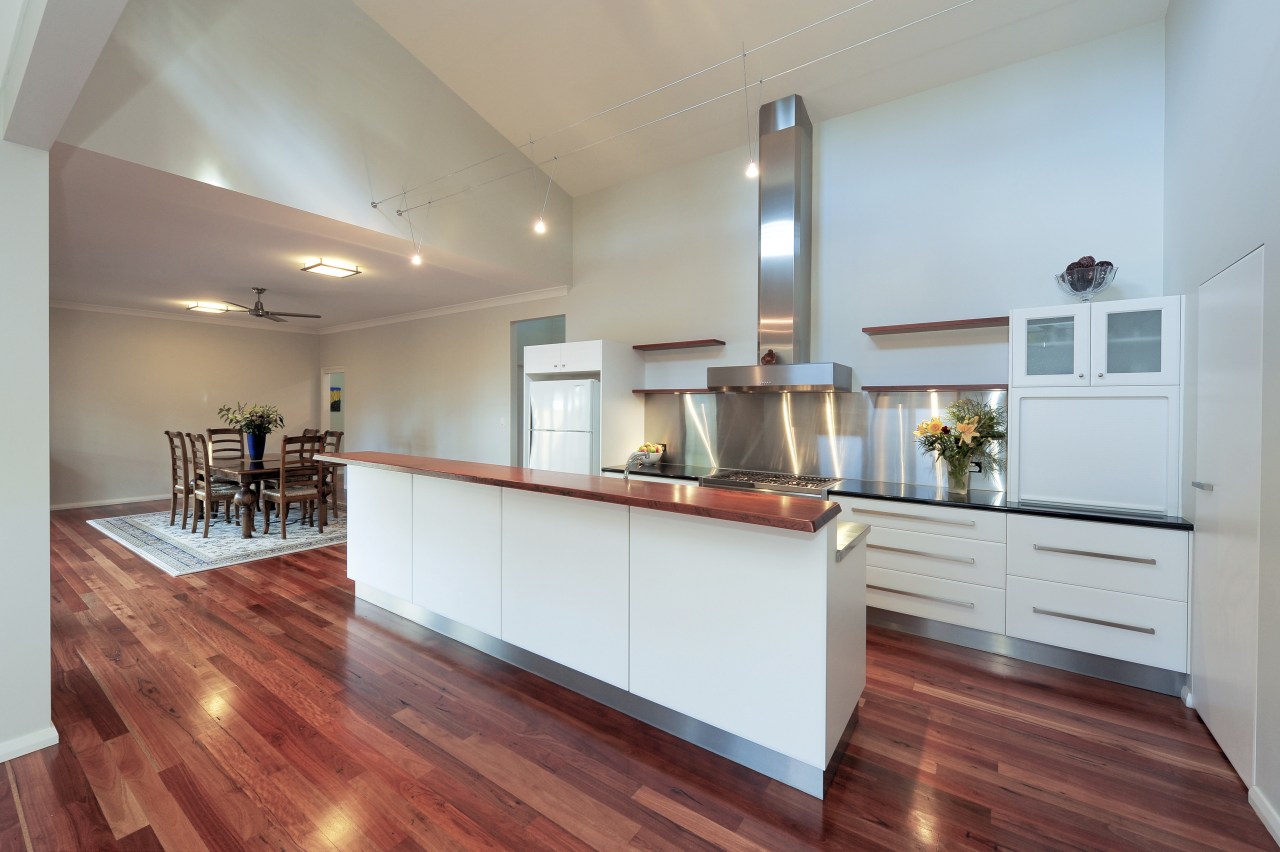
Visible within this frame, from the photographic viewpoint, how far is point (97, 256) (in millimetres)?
4527

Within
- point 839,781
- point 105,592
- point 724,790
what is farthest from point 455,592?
point 105,592

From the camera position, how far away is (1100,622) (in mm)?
2512

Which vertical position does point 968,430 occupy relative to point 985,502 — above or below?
Result: above

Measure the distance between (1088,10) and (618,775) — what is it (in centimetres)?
452

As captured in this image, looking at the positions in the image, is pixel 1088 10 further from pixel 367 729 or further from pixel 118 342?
pixel 118 342

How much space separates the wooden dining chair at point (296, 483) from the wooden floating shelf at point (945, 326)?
509 cm

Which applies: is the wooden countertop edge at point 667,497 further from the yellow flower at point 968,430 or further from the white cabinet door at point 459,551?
the yellow flower at point 968,430

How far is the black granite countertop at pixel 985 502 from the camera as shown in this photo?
7.95ft

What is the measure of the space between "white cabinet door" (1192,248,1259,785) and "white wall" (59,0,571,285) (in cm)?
453

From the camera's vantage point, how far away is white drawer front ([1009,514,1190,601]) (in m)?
2.36

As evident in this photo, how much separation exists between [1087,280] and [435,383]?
6468mm

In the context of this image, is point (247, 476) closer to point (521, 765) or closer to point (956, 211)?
point (521, 765)

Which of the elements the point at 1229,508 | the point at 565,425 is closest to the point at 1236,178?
the point at 1229,508

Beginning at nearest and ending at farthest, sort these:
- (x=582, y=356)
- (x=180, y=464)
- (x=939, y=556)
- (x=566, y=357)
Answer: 1. (x=939, y=556)
2. (x=582, y=356)
3. (x=566, y=357)
4. (x=180, y=464)
